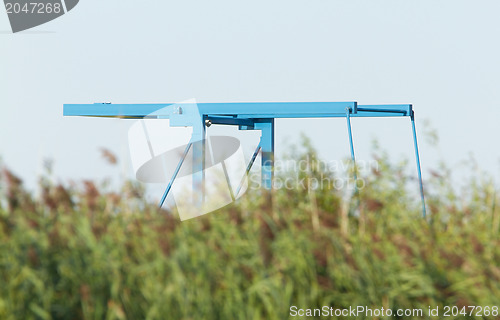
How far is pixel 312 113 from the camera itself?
8320mm

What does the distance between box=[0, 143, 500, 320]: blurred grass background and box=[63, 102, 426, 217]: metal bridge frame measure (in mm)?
3116

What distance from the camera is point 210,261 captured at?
→ 4191mm

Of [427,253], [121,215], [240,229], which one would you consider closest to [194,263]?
[240,229]

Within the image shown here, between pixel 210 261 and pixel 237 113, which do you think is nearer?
pixel 210 261

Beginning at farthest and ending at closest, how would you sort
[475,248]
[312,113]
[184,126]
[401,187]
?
[184,126], [312,113], [401,187], [475,248]

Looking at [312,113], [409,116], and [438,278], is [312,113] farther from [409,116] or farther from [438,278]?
[438,278]

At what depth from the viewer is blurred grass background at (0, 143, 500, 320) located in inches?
162

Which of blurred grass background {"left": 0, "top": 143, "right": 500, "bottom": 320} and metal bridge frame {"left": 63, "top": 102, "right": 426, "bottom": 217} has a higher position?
metal bridge frame {"left": 63, "top": 102, "right": 426, "bottom": 217}

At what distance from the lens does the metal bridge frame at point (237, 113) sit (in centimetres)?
823

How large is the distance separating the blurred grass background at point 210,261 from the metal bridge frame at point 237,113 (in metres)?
3.12

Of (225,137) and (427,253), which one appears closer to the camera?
(427,253)

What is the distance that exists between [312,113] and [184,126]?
1534 mm

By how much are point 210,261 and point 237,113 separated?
15.2ft

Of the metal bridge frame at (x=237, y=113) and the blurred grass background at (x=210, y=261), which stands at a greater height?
the metal bridge frame at (x=237, y=113)
